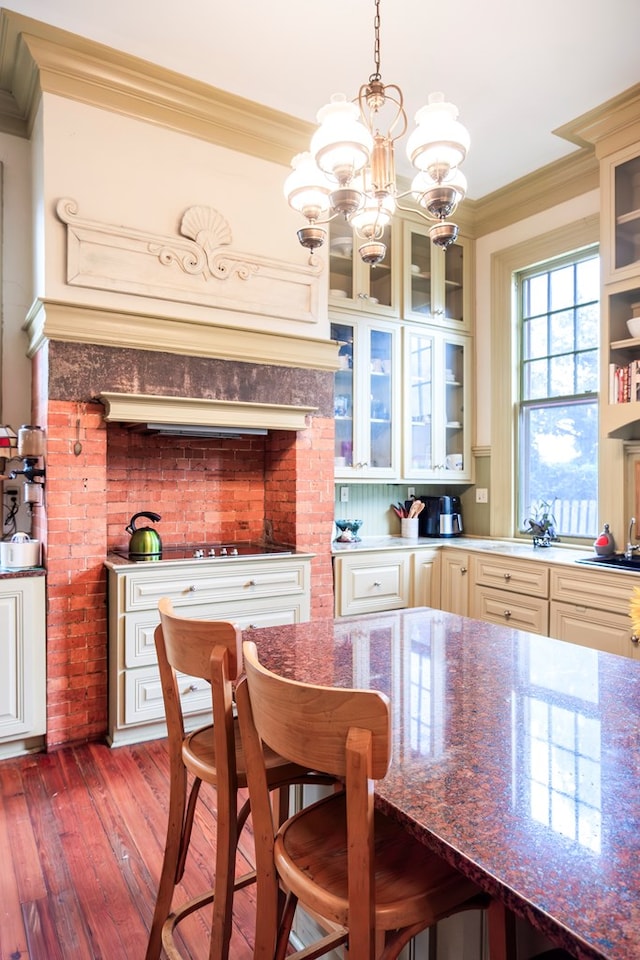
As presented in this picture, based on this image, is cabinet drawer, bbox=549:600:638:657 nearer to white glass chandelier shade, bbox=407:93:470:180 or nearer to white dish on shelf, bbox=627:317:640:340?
white dish on shelf, bbox=627:317:640:340

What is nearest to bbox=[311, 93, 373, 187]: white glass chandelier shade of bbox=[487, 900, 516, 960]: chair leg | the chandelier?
the chandelier

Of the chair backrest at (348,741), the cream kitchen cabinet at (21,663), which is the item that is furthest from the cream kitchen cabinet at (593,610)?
the cream kitchen cabinet at (21,663)

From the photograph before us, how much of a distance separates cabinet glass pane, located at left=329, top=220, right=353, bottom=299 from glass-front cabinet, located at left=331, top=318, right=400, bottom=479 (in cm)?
22

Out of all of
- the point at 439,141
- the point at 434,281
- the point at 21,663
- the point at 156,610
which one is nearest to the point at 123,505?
the point at 156,610

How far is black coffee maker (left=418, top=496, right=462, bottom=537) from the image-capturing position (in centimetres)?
450

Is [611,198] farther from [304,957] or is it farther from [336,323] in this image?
[304,957]

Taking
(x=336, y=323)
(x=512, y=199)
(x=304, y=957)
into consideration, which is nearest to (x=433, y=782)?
(x=304, y=957)

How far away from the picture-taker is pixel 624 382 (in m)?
3.32

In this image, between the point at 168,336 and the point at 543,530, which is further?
the point at 543,530

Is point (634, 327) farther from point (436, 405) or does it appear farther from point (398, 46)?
point (398, 46)

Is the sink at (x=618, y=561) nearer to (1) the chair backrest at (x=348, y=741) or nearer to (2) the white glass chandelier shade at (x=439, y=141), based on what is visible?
(2) the white glass chandelier shade at (x=439, y=141)

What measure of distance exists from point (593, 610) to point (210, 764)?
243cm

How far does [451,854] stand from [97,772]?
2.34 meters

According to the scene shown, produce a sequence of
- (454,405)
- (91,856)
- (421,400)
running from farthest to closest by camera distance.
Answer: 1. (454,405)
2. (421,400)
3. (91,856)
